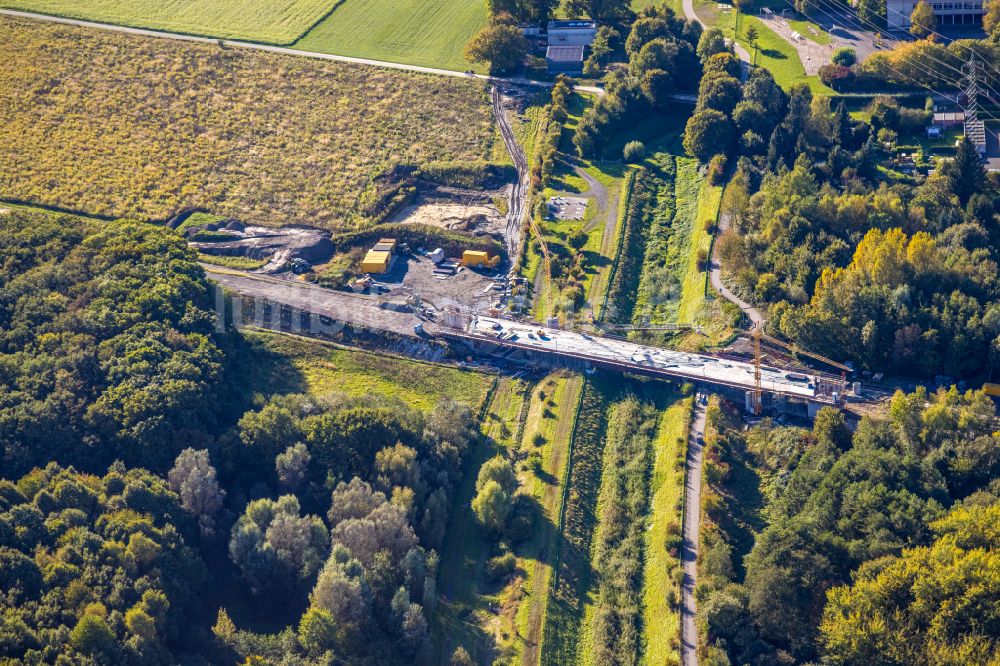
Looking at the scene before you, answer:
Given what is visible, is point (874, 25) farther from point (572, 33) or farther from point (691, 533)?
point (691, 533)

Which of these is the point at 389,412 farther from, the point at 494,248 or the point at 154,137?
the point at 154,137

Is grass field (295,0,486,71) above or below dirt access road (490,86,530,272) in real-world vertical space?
above

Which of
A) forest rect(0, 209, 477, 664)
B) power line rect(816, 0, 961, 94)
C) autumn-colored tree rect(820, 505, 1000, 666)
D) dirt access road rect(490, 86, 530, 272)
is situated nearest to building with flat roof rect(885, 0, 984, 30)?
power line rect(816, 0, 961, 94)

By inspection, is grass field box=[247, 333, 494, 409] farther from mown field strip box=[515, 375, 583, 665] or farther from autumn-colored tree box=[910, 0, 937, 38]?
autumn-colored tree box=[910, 0, 937, 38]

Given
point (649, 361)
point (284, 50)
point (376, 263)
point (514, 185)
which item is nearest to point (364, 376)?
point (376, 263)

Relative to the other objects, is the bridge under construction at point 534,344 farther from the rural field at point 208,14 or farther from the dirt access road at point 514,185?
the rural field at point 208,14
